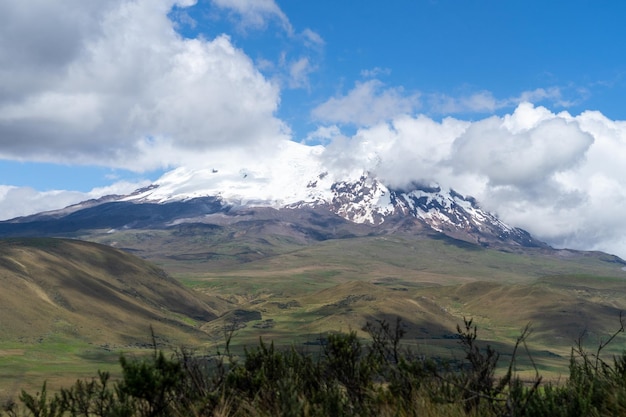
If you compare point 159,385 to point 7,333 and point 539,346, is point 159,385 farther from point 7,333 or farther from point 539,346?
point 539,346

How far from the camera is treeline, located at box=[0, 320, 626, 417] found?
6.63m

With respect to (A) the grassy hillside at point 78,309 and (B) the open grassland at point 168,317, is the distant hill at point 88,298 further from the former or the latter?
(B) the open grassland at point 168,317

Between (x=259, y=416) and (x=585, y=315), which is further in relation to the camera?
(x=585, y=315)

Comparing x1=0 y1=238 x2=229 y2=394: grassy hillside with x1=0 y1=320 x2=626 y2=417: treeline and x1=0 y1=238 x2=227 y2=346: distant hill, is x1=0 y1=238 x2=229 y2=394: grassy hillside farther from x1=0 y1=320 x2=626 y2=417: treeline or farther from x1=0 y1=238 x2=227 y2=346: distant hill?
x1=0 y1=320 x2=626 y2=417: treeline

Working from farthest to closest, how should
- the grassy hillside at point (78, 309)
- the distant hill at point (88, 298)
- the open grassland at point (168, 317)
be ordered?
the distant hill at point (88, 298), the open grassland at point (168, 317), the grassy hillside at point (78, 309)

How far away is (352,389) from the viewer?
877cm

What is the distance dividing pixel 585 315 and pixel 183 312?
119m

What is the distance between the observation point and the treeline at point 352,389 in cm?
663

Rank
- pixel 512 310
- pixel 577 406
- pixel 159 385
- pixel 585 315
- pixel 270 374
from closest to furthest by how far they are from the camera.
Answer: pixel 577 406 < pixel 159 385 < pixel 270 374 < pixel 585 315 < pixel 512 310

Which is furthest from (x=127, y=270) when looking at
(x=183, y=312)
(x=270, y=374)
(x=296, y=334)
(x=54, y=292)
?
(x=270, y=374)

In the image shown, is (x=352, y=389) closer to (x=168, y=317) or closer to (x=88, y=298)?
(x=88, y=298)

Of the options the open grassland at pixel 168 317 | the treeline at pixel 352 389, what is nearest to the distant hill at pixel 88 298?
the open grassland at pixel 168 317

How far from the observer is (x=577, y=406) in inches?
251

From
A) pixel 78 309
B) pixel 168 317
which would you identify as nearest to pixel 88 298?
pixel 78 309
